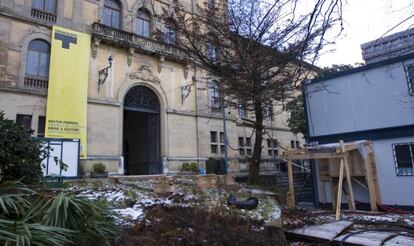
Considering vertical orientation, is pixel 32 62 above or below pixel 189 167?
above

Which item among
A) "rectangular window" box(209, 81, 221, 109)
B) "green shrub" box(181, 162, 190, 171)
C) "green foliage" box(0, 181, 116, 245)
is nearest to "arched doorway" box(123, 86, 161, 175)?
"green shrub" box(181, 162, 190, 171)

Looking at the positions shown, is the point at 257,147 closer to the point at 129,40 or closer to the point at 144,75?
the point at 144,75

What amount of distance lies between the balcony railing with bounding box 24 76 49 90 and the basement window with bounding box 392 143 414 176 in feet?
59.0

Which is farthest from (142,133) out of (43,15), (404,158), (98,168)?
(404,158)

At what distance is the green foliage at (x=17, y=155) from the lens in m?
6.74

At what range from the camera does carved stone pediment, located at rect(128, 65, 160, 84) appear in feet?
80.9


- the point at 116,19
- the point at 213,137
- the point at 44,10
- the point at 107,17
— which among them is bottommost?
the point at 213,137

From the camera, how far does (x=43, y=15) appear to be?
20.8 metres

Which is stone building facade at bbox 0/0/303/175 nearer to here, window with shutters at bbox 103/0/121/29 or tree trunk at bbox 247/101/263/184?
window with shutters at bbox 103/0/121/29

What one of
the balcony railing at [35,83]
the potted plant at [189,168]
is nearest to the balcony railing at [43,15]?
the balcony railing at [35,83]

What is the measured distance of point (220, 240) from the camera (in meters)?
6.23

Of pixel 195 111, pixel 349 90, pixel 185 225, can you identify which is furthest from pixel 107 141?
pixel 185 225

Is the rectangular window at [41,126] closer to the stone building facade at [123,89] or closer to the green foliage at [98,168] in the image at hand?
the stone building facade at [123,89]

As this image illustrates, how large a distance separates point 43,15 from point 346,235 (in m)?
20.5
